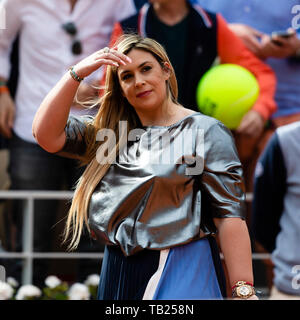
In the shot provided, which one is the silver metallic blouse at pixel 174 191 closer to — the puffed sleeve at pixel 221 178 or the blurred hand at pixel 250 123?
the puffed sleeve at pixel 221 178

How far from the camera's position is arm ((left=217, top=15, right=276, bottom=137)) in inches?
178

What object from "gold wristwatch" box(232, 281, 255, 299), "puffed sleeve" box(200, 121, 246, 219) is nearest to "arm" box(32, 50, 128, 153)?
"puffed sleeve" box(200, 121, 246, 219)

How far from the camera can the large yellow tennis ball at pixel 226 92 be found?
14.3 feet

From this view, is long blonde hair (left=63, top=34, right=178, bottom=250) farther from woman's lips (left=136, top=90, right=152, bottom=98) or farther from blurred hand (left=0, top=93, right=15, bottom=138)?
blurred hand (left=0, top=93, right=15, bottom=138)

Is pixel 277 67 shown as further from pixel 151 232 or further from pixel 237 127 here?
pixel 151 232

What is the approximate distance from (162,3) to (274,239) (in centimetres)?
166

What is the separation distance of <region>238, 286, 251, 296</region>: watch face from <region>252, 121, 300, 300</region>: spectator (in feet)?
5.22

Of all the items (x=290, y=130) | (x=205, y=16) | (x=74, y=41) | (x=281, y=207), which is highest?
(x=205, y=16)

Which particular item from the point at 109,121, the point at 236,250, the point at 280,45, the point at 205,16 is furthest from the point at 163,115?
the point at 280,45

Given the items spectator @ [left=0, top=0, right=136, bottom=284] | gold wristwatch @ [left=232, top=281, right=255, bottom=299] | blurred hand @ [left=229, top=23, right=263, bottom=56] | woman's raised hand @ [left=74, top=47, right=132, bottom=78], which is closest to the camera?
gold wristwatch @ [left=232, top=281, right=255, bottom=299]

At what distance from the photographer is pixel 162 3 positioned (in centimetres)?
454

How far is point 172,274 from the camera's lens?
8.14 feet

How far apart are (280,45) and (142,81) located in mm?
2310

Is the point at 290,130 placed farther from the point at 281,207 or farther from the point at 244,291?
the point at 244,291
